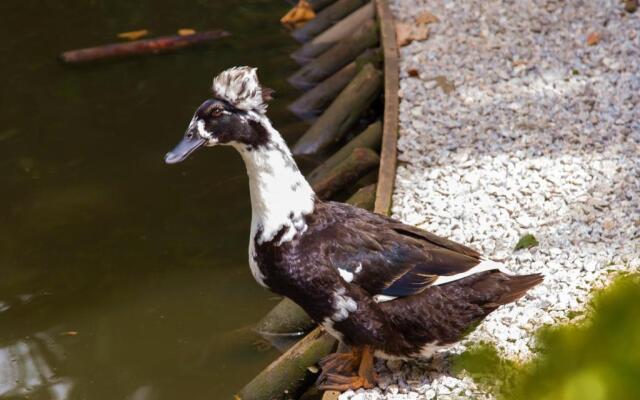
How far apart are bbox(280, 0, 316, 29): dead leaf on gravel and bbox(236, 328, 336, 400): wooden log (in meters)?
5.27

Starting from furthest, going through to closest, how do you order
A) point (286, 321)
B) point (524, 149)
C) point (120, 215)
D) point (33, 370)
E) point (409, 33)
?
1. point (409, 33)
2. point (120, 215)
3. point (524, 149)
4. point (33, 370)
5. point (286, 321)

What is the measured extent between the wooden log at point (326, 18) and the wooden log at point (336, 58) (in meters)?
0.64

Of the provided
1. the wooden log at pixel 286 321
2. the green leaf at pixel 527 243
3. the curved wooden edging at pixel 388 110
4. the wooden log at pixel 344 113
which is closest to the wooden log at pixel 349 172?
the curved wooden edging at pixel 388 110

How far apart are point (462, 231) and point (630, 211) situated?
2.81ft

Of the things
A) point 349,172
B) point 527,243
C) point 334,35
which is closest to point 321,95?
point 334,35

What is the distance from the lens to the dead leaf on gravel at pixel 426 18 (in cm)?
→ 720

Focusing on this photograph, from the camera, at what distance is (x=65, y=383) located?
4766 millimetres

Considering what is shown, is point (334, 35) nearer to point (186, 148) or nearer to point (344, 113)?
point (344, 113)

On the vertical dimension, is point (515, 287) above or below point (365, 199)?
above

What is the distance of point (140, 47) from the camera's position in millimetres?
8141

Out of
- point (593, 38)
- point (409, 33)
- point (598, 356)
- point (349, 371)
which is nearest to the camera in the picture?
point (598, 356)

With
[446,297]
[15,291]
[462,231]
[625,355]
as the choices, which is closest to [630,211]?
[462,231]

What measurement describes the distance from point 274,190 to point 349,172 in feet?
6.77

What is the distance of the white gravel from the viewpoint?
13.7 feet
